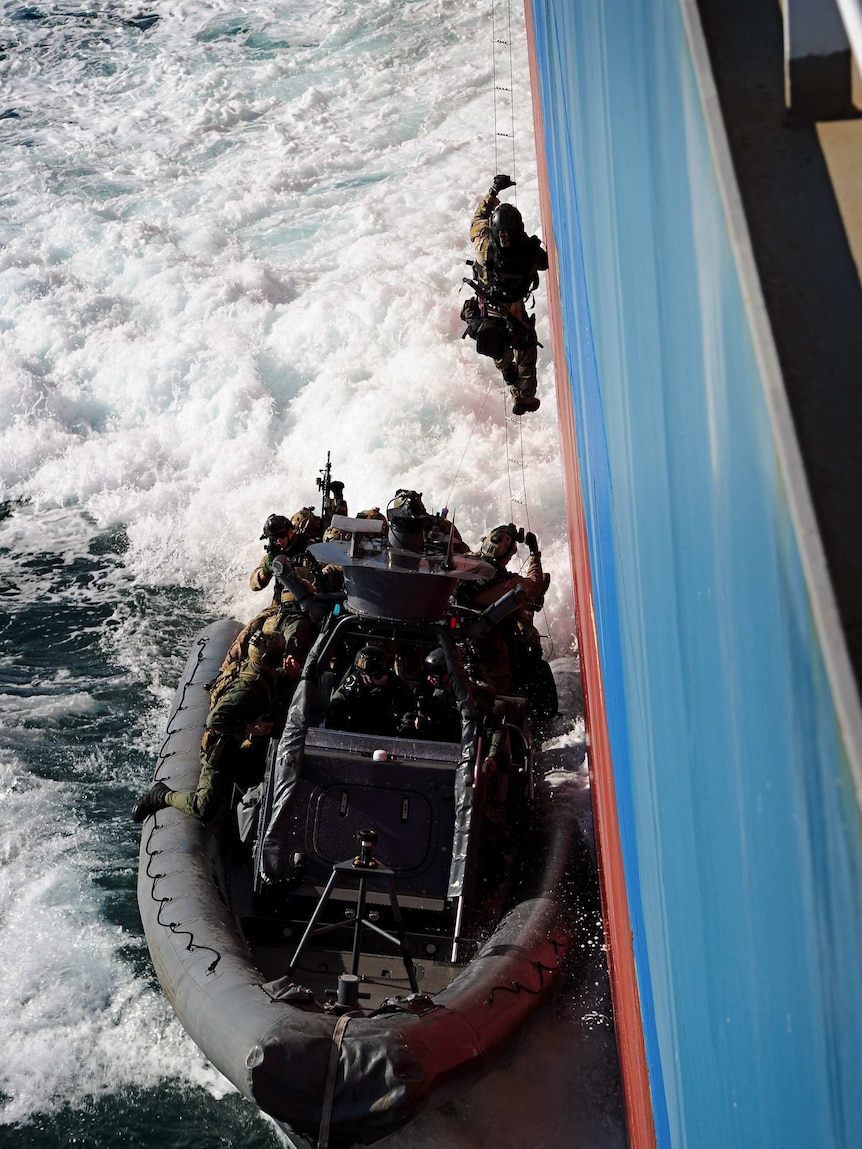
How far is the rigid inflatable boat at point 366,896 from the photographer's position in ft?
17.7


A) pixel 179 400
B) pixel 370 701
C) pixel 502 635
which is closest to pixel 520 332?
pixel 502 635

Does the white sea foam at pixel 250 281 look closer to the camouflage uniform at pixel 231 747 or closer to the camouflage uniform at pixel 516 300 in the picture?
the camouflage uniform at pixel 516 300

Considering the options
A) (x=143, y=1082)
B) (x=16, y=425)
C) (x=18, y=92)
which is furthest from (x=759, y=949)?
(x=18, y=92)

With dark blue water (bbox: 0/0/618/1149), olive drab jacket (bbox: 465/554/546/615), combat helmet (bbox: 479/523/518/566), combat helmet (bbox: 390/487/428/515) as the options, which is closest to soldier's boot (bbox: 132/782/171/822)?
dark blue water (bbox: 0/0/618/1149)

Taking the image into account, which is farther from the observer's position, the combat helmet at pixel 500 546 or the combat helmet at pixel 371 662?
the combat helmet at pixel 500 546

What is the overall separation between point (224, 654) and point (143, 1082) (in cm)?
362

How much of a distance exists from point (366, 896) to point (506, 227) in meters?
4.87

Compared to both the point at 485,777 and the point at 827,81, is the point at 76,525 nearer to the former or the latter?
the point at 485,777

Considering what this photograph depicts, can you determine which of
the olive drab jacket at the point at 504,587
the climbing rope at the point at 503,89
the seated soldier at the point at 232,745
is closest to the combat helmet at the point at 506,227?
the olive drab jacket at the point at 504,587

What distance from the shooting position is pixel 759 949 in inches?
83.9

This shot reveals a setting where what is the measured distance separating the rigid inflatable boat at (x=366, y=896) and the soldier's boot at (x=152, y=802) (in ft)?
0.47

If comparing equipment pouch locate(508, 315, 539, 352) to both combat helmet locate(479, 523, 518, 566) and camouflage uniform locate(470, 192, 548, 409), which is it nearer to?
camouflage uniform locate(470, 192, 548, 409)

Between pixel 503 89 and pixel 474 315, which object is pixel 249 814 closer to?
pixel 474 315

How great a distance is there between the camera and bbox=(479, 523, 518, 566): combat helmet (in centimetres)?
905
